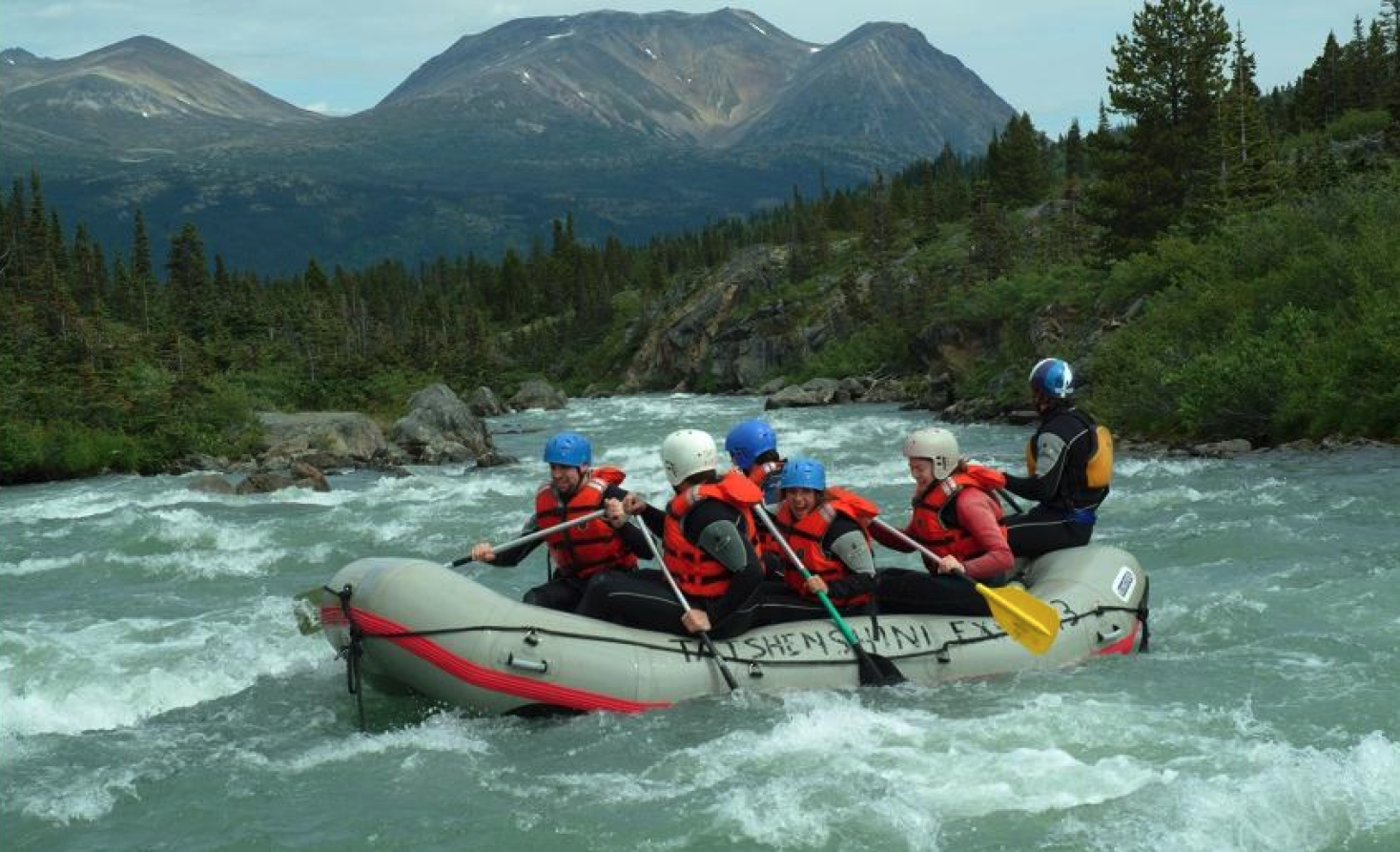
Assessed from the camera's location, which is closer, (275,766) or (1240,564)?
(275,766)

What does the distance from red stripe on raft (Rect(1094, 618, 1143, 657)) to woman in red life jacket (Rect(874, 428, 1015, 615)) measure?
92 cm

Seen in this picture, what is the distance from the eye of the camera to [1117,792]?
276 inches

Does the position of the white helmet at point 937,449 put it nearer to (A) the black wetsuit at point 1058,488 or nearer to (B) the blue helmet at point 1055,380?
(A) the black wetsuit at point 1058,488

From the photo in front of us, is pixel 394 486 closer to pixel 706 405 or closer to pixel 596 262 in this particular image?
pixel 706 405

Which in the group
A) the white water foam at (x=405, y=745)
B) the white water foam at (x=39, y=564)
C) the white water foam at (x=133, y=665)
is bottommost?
the white water foam at (x=39, y=564)

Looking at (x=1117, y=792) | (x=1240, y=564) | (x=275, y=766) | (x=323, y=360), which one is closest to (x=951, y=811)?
(x=1117, y=792)

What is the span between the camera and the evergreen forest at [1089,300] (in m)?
22.9

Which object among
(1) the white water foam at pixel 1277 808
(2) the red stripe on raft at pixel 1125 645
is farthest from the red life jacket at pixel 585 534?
(1) the white water foam at pixel 1277 808

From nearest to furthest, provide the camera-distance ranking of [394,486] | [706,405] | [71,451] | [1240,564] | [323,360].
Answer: [1240,564], [394,486], [71,451], [323,360], [706,405]

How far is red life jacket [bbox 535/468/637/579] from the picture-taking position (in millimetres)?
9477

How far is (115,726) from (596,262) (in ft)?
385

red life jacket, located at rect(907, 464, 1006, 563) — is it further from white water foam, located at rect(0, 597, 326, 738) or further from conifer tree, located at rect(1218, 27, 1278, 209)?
conifer tree, located at rect(1218, 27, 1278, 209)

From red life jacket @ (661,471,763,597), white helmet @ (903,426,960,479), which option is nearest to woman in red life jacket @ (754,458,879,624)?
red life jacket @ (661,471,763,597)

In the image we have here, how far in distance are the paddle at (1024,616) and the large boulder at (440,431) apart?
23.1 m
